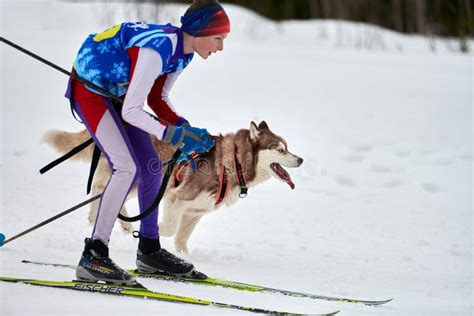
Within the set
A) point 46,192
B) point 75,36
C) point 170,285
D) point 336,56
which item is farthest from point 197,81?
point 170,285

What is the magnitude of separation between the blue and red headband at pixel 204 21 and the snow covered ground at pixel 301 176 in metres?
1.42

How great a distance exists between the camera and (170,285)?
370 centimetres

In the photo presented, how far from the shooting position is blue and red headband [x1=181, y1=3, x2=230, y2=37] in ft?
11.3

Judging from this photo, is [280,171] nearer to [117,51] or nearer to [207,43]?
[207,43]

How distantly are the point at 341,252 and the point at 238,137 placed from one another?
4.61 ft

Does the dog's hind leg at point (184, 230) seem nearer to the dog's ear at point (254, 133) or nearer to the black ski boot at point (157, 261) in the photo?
the dog's ear at point (254, 133)

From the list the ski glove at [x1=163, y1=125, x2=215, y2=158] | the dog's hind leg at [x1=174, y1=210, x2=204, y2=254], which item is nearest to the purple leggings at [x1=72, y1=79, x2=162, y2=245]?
the ski glove at [x1=163, y1=125, x2=215, y2=158]

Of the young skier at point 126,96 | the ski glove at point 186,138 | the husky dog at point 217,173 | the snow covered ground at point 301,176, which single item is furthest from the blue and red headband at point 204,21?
the husky dog at point 217,173

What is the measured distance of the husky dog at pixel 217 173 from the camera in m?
5.04

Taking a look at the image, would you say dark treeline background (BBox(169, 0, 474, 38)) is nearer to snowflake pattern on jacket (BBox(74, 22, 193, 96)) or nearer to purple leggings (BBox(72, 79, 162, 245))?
snowflake pattern on jacket (BBox(74, 22, 193, 96))

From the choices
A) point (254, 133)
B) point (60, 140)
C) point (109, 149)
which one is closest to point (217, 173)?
point (254, 133)

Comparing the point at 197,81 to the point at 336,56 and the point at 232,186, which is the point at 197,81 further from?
the point at 232,186

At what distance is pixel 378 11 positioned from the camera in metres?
23.6

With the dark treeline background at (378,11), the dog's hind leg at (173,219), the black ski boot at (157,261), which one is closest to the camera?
the black ski boot at (157,261)
